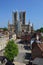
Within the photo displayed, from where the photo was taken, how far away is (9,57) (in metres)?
38.7

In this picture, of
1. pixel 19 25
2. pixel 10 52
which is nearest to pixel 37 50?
pixel 10 52

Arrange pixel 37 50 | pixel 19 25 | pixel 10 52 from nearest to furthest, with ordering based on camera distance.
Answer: pixel 10 52, pixel 37 50, pixel 19 25

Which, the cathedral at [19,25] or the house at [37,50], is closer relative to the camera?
the house at [37,50]

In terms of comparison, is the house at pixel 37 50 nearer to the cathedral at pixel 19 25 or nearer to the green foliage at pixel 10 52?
the green foliage at pixel 10 52

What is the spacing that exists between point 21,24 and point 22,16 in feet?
43.9

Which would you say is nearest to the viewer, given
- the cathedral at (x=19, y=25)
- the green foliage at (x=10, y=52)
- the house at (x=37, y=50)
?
the green foliage at (x=10, y=52)

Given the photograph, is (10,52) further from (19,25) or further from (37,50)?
(19,25)

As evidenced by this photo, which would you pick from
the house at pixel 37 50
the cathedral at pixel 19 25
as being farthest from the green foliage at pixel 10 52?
the cathedral at pixel 19 25

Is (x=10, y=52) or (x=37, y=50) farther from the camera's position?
(x=37, y=50)

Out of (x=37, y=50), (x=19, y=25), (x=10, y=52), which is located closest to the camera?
(x=10, y=52)

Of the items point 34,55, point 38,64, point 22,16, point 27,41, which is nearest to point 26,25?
point 22,16

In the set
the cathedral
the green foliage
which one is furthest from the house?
the cathedral

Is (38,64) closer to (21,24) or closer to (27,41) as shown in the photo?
(27,41)

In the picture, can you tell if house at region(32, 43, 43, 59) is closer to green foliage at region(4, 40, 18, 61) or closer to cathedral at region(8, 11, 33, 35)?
green foliage at region(4, 40, 18, 61)
